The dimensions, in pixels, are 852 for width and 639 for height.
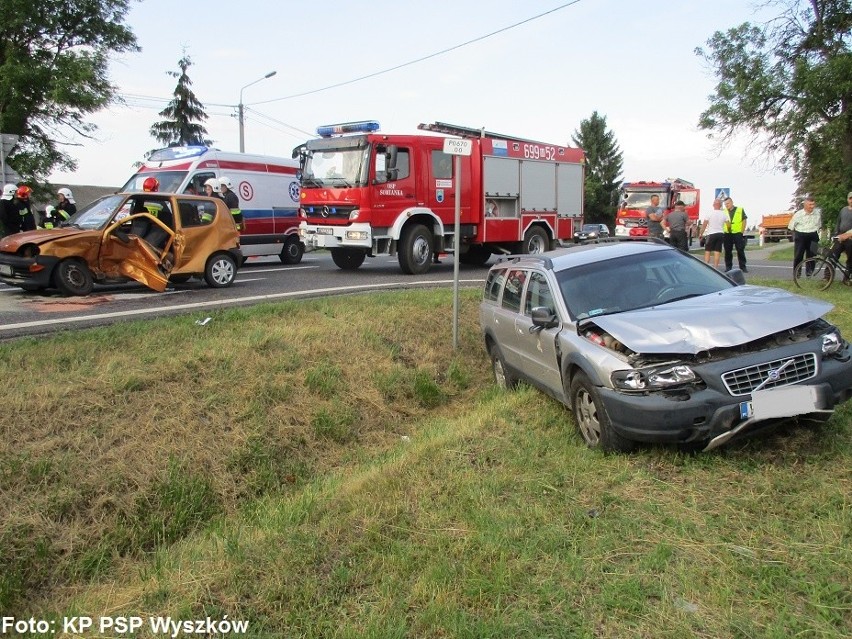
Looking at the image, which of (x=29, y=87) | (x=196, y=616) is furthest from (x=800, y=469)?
(x=29, y=87)

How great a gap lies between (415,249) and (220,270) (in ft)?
14.6

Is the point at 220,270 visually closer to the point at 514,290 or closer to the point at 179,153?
the point at 179,153

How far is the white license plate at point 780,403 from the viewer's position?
4.16 m

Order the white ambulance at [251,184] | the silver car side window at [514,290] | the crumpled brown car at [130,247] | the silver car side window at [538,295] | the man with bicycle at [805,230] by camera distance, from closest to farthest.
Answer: the silver car side window at [538,295]
the silver car side window at [514,290]
the crumpled brown car at [130,247]
the man with bicycle at [805,230]
the white ambulance at [251,184]

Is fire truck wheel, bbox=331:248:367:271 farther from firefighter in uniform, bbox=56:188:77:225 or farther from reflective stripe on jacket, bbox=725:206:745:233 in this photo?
reflective stripe on jacket, bbox=725:206:745:233

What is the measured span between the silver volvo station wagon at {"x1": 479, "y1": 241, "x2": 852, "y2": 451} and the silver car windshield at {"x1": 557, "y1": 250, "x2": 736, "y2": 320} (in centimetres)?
1

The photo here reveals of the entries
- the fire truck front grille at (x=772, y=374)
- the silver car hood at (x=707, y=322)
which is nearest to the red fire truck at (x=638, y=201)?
the silver car hood at (x=707, y=322)

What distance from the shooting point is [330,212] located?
13.9m

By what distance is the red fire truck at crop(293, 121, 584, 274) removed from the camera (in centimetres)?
1343

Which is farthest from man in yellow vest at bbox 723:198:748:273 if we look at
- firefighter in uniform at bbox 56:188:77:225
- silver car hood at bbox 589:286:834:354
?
firefighter in uniform at bbox 56:188:77:225

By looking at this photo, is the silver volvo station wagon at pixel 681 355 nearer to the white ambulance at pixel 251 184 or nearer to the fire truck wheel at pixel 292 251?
the white ambulance at pixel 251 184

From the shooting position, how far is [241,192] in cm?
1573

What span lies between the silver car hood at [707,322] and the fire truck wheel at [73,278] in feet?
26.3

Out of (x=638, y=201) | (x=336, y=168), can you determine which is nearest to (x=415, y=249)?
(x=336, y=168)
